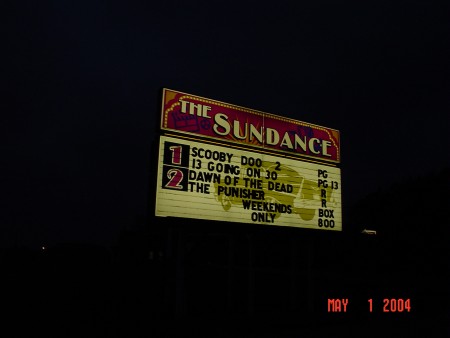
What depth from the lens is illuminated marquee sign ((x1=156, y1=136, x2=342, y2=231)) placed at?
925 cm

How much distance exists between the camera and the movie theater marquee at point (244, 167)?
30.8 ft

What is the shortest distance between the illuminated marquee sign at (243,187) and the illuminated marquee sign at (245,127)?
28cm

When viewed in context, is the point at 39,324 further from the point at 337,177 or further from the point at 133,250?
the point at 133,250

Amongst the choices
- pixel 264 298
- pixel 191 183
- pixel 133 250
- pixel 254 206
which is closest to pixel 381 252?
pixel 264 298

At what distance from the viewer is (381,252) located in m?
22.5

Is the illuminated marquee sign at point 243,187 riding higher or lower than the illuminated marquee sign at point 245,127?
lower

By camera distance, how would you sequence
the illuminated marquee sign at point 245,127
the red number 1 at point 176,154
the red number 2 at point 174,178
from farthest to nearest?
1. the illuminated marquee sign at point 245,127
2. the red number 1 at point 176,154
3. the red number 2 at point 174,178

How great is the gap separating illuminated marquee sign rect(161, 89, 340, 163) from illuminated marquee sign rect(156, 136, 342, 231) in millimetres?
282
